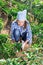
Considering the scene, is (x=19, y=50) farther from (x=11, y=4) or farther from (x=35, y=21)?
(x=11, y=4)

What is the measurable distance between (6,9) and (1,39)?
1.56 m

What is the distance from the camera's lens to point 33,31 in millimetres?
6180

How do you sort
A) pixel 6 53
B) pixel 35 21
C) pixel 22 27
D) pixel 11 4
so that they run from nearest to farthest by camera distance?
1. pixel 6 53
2. pixel 22 27
3. pixel 35 21
4. pixel 11 4

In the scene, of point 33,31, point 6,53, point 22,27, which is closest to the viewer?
point 6,53

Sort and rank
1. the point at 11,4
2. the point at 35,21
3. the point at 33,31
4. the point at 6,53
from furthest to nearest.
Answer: the point at 11,4
the point at 35,21
the point at 33,31
the point at 6,53

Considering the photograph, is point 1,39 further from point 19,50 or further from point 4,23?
point 4,23

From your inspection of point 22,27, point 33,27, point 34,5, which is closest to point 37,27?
point 33,27

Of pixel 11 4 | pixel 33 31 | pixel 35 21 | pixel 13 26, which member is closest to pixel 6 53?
pixel 13 26

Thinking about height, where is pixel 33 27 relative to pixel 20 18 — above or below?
below

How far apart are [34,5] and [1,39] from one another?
7.08ft

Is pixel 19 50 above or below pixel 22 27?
below

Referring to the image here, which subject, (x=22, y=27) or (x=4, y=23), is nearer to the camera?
(x=22, y=27)

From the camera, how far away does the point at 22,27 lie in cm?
566

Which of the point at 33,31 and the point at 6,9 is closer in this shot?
the point at 33,31
